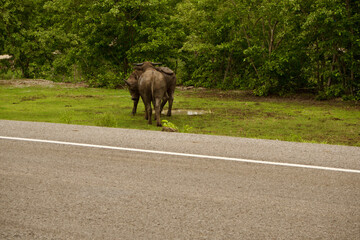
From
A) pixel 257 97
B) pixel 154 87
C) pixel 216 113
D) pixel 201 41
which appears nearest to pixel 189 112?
pixel 216 113

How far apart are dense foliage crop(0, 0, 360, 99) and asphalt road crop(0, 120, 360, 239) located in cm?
1425

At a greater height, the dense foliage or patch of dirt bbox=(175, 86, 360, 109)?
the dense foliage

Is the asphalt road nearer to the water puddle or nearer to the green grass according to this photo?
the green grass

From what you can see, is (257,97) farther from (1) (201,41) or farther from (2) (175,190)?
(2) (175,190)

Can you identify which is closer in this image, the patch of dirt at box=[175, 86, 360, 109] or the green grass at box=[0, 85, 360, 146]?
the green grass at box=[0, 85, 360, 146]

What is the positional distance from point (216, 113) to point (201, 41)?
1085cm

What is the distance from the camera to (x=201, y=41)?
27031 millimetres

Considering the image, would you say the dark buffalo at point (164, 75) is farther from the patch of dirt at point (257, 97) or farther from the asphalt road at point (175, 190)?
the patch of dirt at point (257, 97)

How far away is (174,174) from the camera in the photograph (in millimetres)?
6016

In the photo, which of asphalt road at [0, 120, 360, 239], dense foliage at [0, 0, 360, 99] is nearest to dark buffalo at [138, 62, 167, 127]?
asphalt road at [0, 120, 360, 239]

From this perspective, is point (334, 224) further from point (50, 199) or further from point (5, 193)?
point (5, 193)

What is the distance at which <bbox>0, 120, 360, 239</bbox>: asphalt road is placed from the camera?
4242 millimetres

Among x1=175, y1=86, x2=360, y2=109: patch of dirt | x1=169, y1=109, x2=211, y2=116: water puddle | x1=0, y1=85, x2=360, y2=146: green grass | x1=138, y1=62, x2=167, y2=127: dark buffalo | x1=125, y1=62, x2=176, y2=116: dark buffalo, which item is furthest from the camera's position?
x1=175, y1=86, x2=360, y2=109: patch of dirt

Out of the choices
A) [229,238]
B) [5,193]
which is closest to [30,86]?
[5,193]
